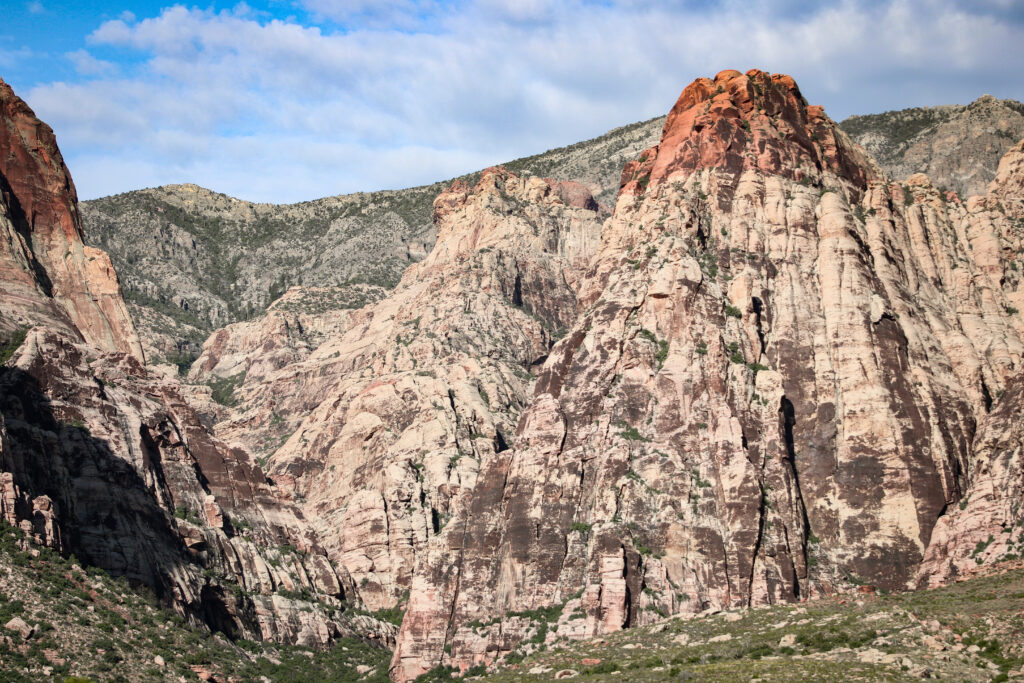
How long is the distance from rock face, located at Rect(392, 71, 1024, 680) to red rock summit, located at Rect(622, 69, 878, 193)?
599 millimetres

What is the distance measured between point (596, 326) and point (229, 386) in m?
83.3

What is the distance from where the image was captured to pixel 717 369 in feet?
307

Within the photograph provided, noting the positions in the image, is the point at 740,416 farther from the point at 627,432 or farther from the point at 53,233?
the point at 53,233

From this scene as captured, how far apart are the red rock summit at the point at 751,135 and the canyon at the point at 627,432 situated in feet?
1.07

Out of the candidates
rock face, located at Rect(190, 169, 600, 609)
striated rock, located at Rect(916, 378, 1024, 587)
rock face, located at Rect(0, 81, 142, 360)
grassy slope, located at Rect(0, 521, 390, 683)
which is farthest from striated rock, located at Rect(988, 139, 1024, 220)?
rock face, located at Rect(0, 81, 142, 360)

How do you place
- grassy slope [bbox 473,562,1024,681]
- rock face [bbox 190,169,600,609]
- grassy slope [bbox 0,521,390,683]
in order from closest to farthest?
1. grassy slope [bbox 473,562,1024,681]
2. grassy slope [bbox 0,521,390,683]
3. rock face [bbox 190,169,600,609]

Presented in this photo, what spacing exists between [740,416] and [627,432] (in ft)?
29.7

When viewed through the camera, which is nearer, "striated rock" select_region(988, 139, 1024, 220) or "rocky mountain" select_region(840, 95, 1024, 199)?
"striated rock" select_region(988, 139, 1024, 220)

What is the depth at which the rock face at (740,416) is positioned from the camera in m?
84.6

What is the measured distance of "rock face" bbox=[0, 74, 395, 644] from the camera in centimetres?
8906

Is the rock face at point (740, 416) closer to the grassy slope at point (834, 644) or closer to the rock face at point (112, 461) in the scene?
the grassy slope at point (834, 644)

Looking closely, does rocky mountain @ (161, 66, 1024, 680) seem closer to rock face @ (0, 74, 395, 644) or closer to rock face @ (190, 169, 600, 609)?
rock face @ (190, 169, 600, 609)

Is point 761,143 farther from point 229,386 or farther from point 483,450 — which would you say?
point 229,386

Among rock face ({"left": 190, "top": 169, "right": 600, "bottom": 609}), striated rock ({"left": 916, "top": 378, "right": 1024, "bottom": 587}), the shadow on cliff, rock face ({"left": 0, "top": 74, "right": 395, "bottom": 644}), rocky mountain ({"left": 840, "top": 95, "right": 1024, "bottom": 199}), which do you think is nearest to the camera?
striated rock ({"left": 916, "top": 378, "right": 1024, "bottom": 587})
